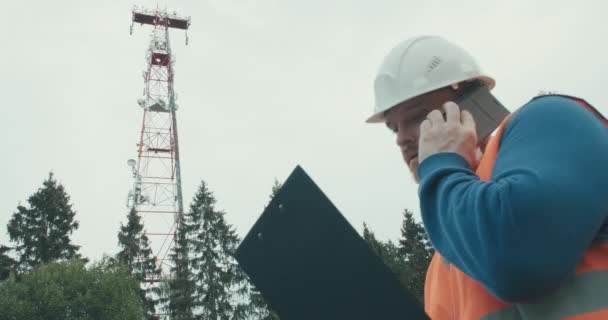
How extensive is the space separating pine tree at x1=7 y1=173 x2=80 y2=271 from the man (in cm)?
4053

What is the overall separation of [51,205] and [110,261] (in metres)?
6.72

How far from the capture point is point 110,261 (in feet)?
120

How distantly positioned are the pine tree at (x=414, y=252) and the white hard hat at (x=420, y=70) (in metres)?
40.4

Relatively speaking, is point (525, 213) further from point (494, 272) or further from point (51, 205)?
point (51, 205)

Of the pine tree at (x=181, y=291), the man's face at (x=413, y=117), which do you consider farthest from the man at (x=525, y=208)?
the pine tree at (x=181, y=291)

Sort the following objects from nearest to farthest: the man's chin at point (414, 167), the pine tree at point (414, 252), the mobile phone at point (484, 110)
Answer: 1. the mobile phone at point (484, 110)
2. the man's chin at point (414, 167)
3. the pine tree at point (414, 252)

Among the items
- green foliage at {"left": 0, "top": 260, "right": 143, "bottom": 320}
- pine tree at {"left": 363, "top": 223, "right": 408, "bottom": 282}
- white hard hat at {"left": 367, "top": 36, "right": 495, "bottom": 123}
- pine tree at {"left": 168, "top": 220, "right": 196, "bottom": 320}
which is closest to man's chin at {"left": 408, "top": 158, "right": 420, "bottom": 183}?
white hard hat at {"left": 367, "top": 36, "right": 495, "bottom": 123}

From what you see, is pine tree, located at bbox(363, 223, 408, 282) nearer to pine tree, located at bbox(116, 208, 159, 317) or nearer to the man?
pine tree, located at bbox(116, 208, 159, 317)

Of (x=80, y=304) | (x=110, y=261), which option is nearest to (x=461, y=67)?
(x=80, y=304)

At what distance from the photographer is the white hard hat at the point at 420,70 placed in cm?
182

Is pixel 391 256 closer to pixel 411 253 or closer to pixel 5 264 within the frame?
pixel 411 253

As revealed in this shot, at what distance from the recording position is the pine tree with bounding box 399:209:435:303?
135ft

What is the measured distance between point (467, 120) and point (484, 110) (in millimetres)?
196

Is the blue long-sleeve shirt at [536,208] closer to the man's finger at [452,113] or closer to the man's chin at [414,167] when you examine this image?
the man's finger at [452,113]
